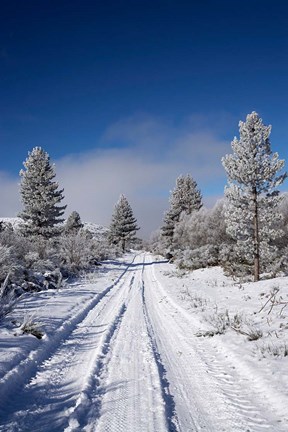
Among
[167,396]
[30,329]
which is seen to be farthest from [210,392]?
[30,329]

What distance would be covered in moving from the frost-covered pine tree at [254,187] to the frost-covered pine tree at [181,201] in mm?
23381

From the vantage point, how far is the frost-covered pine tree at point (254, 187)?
16844mm

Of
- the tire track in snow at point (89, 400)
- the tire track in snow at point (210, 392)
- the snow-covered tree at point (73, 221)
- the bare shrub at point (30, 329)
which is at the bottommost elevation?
the tire track in snow at point (210, 392)

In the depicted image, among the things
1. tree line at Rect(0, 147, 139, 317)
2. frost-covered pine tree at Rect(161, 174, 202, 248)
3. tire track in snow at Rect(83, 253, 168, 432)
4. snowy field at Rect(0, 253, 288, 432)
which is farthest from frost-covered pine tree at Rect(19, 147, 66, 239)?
Answer: tire track in snow at Rect(83, 253, 168, 432)

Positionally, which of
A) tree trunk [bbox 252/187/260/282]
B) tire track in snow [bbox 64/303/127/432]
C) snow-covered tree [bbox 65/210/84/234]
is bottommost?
tire track in snow [bbox 64/303/127/432]

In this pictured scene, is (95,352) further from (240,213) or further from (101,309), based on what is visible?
(240,213)

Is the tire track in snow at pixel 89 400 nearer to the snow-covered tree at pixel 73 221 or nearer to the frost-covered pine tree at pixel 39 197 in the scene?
the frost-covered pine tree at pixel 39 197

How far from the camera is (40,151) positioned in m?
29.9

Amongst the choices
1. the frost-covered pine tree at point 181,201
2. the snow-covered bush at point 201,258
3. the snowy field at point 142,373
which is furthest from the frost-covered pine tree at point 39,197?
the snowy field at point 142,373

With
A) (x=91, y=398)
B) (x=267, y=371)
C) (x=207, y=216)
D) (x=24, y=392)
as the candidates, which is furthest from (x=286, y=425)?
(x=207, y=216)

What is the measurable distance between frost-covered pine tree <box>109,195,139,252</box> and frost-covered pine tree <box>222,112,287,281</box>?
38.8 meters

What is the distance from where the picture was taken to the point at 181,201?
41.6 meters

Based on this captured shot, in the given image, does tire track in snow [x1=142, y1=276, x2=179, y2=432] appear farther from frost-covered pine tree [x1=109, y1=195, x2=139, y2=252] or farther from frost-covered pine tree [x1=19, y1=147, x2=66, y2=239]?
frost-covered pine tree [x1=109, y1=195, x2=139, y2=252]

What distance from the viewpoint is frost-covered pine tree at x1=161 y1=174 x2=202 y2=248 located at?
136 ft
